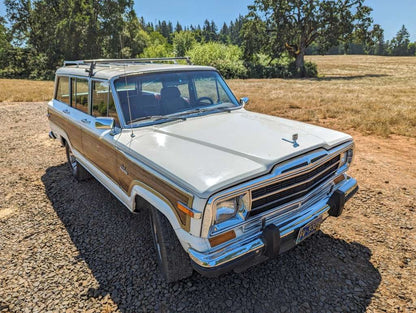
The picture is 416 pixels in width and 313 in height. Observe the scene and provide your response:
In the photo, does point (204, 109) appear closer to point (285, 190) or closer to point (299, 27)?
point (285, 190)

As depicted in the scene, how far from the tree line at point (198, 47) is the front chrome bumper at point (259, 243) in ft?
99.4

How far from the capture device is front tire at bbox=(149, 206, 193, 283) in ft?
8.25

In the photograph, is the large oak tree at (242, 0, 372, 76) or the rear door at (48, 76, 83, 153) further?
the large oak tree at (242, 0, 372, 76)

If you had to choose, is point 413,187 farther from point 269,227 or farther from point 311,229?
point 269,227

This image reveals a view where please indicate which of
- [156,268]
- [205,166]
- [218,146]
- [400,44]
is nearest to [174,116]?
[218,146]

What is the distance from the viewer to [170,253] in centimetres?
252

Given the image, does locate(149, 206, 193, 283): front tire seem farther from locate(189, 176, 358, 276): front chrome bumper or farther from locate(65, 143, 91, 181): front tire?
locate(65, 143, 91, 181): front tire

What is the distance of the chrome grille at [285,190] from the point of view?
2.30 meters

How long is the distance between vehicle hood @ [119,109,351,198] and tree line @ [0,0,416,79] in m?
29.8

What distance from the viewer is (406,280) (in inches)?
107

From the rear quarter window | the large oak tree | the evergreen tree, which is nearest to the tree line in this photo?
the large oak tree

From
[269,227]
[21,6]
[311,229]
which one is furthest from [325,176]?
[21,6]

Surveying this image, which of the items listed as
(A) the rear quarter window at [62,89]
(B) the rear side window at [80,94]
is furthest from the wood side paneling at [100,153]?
(A) the rear quarter window at [62,89]

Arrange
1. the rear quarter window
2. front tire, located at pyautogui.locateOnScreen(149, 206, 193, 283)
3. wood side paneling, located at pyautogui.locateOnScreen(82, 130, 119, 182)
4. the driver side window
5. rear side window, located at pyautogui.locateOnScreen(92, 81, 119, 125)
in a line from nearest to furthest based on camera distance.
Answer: front tire, located at pyautogui.locateOnScreen(149, 206, 193, 283) → wood side paneling, located at pyautogui.locateOnScreen(82, 130, 119, 182) → rear side window, located at pyautogui.locateOnScreen(92, 81, 119, 125) → the driver side window → the rear quarter window
